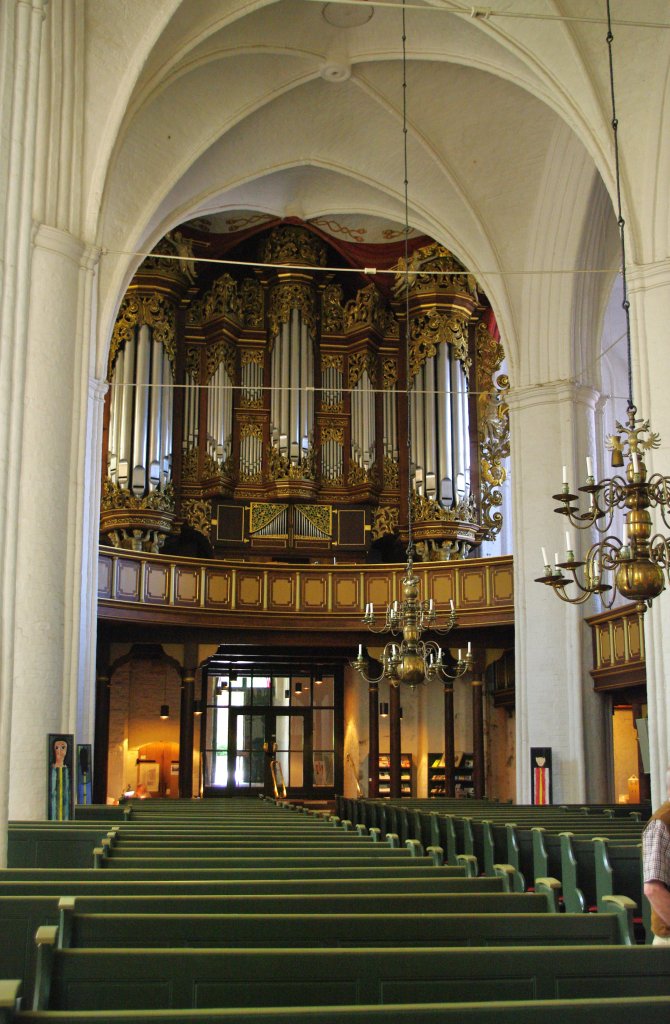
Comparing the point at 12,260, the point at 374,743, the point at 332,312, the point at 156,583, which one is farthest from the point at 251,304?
the point at 12,260

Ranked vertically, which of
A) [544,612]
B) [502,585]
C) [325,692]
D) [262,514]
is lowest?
[325,692]

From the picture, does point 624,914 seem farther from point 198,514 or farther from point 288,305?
point 288,305

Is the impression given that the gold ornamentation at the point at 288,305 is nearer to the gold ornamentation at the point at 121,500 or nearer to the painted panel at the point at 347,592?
the gold ornamentation at the point at 121,500

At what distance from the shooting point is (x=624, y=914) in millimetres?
3836

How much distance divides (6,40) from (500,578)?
38.9 ft

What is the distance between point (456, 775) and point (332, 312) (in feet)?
29.9

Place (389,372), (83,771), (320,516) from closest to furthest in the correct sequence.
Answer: (83,771), (320,516), (389,372)

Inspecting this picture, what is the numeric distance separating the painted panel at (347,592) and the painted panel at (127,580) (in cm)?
353

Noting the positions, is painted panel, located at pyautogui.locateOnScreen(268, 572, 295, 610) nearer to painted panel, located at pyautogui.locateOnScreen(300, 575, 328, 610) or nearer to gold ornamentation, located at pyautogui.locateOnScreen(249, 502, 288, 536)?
painted panel, located at pyautogui.locateOnScreen(300, 575, 328, 610)

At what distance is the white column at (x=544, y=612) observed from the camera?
1678 cm

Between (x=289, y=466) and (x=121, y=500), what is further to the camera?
(x=289, y=466)

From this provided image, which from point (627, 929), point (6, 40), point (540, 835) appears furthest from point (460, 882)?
point (6, 40)

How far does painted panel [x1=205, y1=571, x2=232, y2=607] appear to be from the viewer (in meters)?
19.7

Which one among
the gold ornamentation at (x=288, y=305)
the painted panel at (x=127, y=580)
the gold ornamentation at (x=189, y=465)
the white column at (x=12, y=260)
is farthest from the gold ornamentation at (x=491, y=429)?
the white column at (x=12, y=260)
